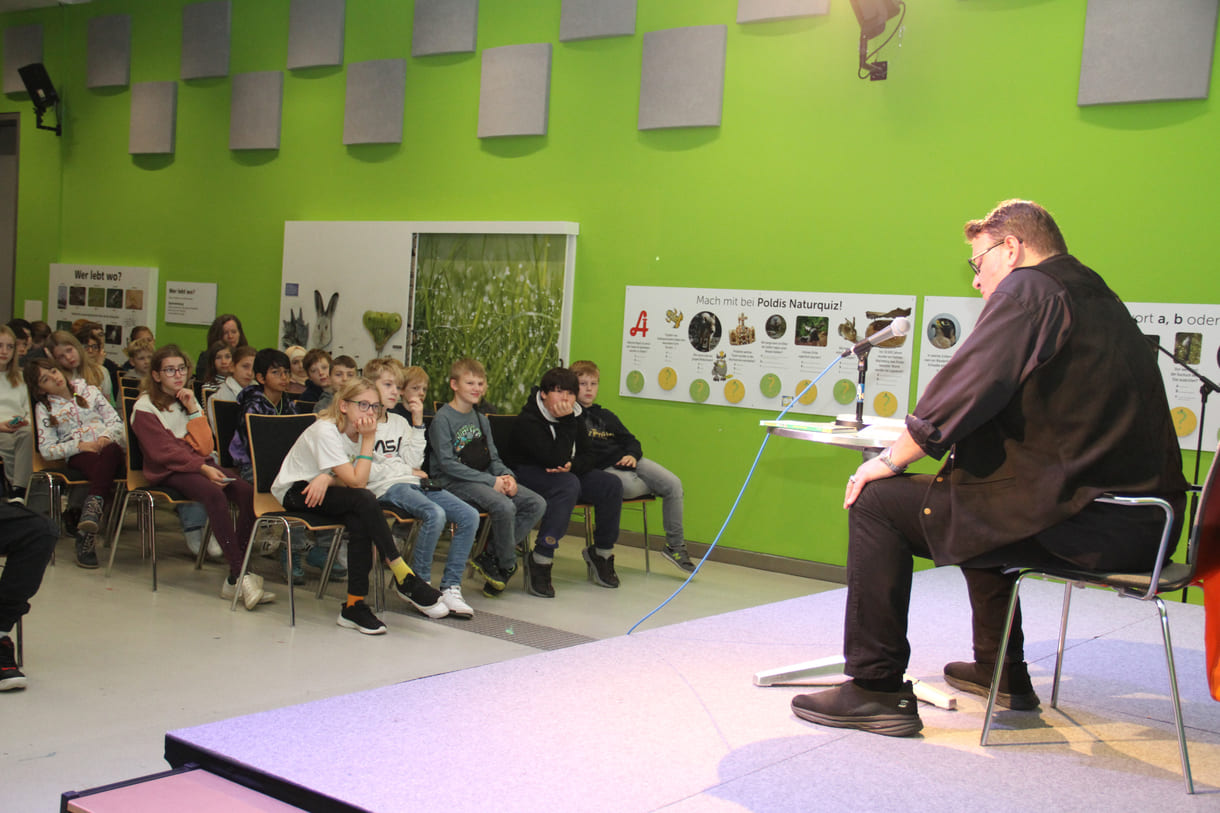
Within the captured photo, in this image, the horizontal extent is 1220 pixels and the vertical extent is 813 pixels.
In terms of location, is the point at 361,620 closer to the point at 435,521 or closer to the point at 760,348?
the point at 435,521

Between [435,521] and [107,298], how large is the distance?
20.1ft

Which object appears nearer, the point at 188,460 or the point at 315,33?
the point at 188,460

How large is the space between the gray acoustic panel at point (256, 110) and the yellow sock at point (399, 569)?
16.2 feet

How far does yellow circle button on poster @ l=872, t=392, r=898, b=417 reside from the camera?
223 inches

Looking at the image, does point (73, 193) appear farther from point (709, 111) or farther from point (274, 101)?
point (709, 111)

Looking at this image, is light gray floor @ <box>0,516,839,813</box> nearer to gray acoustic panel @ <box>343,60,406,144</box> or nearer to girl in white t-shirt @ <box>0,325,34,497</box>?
girl in white t-shirt @ <box>0,325,34,497</box>

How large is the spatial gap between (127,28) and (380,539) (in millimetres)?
6980

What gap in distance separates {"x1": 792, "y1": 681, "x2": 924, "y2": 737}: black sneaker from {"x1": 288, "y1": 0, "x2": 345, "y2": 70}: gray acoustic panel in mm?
6766

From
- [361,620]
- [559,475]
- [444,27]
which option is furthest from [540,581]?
[444,27]

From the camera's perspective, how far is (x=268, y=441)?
4.57 meters

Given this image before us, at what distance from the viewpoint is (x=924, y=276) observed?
5555 mm

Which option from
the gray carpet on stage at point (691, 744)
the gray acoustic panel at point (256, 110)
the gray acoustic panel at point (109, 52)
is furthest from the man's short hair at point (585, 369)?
the gray acoustic panel at point (109, 52)

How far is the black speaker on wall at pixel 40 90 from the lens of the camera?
9281mm

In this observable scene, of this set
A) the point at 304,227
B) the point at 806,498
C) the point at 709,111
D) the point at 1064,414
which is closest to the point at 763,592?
the point at 806,498
